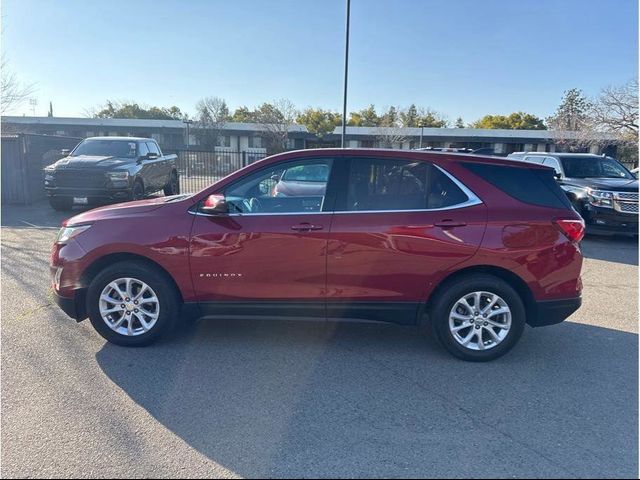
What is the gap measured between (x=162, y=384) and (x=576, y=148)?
4349cm

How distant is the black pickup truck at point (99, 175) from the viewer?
11.0 m

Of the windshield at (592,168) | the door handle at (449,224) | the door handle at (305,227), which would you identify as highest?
the windshield at (592,168)

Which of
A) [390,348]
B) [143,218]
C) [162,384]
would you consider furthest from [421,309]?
[143,218]

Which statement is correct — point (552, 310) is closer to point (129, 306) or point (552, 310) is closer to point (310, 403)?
point (310, 403)

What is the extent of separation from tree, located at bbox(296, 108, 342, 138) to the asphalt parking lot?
51.6 metres

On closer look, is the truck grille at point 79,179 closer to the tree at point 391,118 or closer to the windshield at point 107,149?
the windshield at point 107,149

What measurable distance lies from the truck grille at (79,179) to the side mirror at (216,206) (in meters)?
8.28

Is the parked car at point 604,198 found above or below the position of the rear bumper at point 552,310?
above

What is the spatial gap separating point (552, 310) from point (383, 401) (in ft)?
5.98

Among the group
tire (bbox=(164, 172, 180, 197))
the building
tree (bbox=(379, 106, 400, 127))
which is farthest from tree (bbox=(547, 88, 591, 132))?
tire (bbox=(164, 172, 180, 197))

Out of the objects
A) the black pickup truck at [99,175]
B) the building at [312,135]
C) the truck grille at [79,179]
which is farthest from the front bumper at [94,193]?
the building at [312,135]

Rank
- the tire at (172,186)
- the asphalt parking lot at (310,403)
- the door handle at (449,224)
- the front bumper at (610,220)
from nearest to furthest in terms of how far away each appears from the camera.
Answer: the asphalt parking lot at (310,403), the door handle at (449,224), the front bumper at (610,220), the tire at (172,186)

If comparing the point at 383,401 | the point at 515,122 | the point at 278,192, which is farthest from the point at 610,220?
the point at 515,122

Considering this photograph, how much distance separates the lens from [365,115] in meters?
64.3
